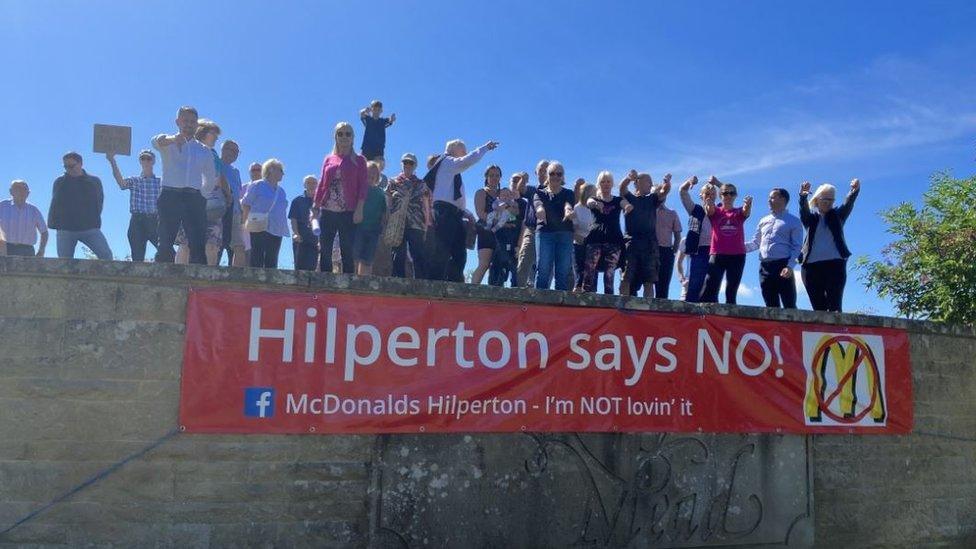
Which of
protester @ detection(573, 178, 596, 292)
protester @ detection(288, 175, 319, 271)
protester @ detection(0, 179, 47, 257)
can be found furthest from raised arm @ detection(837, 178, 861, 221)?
protester @ detection(0, 179, 47, 257)

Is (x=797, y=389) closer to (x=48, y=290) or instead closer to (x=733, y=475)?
(x=733, y=475)

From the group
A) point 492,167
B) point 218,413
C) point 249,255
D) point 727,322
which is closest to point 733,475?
point 727,322

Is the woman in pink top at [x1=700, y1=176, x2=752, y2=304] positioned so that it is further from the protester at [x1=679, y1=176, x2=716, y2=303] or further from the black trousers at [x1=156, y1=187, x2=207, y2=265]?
the black trousers at [x1=156, y1=187, x2=207, y2=265]

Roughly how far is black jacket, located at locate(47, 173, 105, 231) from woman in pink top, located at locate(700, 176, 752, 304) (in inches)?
234

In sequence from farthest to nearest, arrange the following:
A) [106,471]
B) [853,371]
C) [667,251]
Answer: [667,251], [853,371], [106,471]

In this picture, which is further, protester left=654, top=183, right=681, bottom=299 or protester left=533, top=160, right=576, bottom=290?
protester left=654, top=183, right=681, bottom=299

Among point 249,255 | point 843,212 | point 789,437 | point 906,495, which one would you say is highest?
point 843,212

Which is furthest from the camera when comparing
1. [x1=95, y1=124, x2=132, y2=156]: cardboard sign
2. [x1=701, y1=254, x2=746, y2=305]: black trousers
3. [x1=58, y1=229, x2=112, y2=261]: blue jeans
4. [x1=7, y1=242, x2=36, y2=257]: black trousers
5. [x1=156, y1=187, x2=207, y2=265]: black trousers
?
[x1=701, y1=254, x2=746, y2=305]: black trousers

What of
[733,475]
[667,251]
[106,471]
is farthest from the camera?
[667,251]

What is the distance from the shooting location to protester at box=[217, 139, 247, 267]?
25.1 ft

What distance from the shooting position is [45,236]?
8406 mm

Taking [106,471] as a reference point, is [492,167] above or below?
above

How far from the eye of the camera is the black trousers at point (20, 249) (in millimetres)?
8180

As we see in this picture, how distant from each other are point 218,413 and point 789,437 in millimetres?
5182
